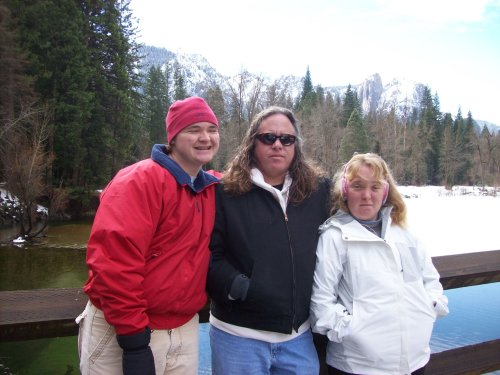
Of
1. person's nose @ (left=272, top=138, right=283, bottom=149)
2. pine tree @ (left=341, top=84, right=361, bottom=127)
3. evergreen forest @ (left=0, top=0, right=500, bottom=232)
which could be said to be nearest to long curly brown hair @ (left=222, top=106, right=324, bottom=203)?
person's nose @ (left=272, top=138, right=283, bottom=149)

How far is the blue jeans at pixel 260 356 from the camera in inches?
77.3

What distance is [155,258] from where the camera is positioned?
177 cm

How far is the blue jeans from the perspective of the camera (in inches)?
77.3

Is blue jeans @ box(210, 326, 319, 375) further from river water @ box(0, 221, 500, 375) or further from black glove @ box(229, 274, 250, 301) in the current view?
river water @ box(0, 221, 500, 375)

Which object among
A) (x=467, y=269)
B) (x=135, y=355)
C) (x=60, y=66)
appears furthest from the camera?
(x=60, y=66)

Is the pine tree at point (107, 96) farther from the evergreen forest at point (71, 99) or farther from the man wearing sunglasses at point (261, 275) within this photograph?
the man wearing sunglasses at point (261, 275)

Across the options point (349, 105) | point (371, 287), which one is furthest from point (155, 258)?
point (349, 105)

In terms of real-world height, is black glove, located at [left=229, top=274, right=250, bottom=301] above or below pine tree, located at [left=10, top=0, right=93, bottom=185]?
below

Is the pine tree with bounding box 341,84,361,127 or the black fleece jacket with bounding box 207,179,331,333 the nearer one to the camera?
the black fleece jacket with bounding box 207,179,331,333

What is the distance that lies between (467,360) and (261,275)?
1513 mm

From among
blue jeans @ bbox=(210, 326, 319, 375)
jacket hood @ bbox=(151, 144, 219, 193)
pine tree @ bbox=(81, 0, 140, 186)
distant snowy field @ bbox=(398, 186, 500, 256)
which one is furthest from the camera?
pine tree @ bbox=(81, 0, 140, 186)

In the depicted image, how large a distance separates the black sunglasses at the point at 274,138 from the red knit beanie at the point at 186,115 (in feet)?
1.05

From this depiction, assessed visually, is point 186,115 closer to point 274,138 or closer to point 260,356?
point 274,138

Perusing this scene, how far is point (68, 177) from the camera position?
2945 cm
